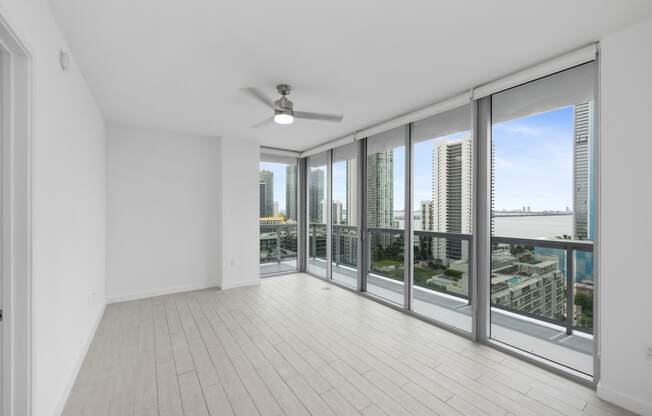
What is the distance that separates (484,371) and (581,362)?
0.81 meters

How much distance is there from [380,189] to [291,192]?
233 centimetres

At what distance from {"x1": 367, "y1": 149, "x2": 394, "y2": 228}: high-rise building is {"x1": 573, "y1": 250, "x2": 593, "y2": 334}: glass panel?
82.2 inches

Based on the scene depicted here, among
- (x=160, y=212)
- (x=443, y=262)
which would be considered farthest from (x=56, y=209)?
(x=443, y=262)

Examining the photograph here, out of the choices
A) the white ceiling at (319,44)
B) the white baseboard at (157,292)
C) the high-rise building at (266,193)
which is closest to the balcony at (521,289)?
the white ceiling at (319,44)

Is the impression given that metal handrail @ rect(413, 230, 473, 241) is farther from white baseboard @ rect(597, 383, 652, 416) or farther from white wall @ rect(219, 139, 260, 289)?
white wall @ rect(219, 139, 260, 289)

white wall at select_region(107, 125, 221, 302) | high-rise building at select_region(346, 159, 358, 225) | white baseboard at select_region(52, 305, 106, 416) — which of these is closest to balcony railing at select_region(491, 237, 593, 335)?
high-rise building at select_region(346, 159, 358, 225)

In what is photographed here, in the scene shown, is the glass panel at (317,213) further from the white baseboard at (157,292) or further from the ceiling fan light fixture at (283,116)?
the ceiling fan light fixture at (283,116)

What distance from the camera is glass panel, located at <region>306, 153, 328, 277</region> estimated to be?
5.56 m

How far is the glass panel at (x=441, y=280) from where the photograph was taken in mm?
3252

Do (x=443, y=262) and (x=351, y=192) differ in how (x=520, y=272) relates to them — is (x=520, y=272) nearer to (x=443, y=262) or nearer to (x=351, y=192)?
(x=443, y=262)

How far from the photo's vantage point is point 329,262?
5.26 metres

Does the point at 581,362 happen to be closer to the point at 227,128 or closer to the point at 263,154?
the point at 227,128

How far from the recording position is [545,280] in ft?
8.57

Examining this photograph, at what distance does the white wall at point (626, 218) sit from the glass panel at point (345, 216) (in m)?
3.08
